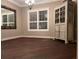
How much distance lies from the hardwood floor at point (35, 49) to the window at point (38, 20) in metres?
0.08

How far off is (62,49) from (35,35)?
0.20 m

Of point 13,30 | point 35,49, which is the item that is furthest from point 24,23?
point 35,49

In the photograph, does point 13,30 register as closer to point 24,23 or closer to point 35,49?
point 24,23

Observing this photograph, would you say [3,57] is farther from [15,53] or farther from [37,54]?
[37,54]

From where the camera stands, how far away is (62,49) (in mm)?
644

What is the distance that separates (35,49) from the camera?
0.67 m

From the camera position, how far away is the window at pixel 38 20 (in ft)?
2.04

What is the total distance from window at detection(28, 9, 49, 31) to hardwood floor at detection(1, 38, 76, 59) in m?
0.08

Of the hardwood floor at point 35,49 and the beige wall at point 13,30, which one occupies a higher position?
the beige wall at point 13,30

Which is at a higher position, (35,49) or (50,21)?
(50,21)

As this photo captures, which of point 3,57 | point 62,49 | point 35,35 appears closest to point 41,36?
point 35,35

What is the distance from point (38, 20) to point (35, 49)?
205 mm

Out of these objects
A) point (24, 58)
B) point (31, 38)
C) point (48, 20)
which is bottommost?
point (24, 58)

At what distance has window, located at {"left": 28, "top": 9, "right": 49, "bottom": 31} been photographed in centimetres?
62
